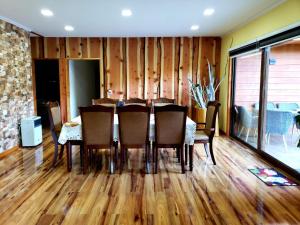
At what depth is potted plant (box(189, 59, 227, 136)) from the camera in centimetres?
588

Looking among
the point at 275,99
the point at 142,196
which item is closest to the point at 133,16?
the point at 275,99

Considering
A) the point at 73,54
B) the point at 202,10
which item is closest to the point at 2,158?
the point at 73,54

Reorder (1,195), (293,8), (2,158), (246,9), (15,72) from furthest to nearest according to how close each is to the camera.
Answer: (15,72) → (2,158) → (246,9) → (293,8) → (1,195)

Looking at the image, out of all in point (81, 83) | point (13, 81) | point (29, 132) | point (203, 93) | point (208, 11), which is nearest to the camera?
point (208, 11)

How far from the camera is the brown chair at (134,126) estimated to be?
336 cm

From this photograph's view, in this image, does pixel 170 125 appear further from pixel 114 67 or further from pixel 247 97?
pixel 114 67

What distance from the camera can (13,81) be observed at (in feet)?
15.9

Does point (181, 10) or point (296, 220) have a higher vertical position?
point (181, 10)

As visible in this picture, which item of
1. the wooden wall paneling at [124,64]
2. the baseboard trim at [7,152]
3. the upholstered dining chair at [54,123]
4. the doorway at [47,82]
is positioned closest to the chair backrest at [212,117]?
the upholstered dining chair at [54,123]

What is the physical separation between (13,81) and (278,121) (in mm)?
5093

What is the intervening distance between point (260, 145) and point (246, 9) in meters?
2.42

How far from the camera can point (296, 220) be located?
236cm

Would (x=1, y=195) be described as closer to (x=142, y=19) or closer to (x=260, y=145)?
(x=142, y=19)

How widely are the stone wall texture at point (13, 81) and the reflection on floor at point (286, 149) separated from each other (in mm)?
4822
